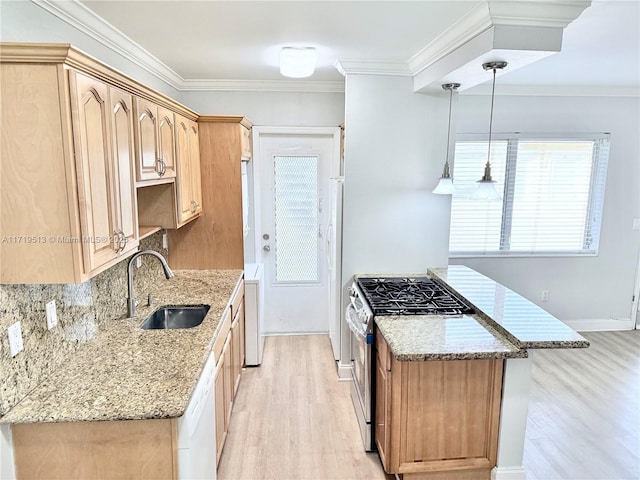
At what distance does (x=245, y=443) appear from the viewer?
2.75 metres

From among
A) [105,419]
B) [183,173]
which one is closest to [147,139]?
[183,173]

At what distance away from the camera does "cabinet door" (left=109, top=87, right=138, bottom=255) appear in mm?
1741

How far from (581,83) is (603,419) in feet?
9.81

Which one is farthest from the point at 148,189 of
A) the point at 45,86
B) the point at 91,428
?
the point at 91,428

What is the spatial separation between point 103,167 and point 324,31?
147 centimetres

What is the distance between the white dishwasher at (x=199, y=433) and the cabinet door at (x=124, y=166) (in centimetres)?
70

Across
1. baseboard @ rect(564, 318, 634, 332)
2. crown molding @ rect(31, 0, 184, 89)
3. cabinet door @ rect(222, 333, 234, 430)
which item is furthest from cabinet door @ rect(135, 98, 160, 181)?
baseboard @ rect(564, 318, 634, 332)

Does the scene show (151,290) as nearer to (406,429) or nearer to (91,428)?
(91,428)

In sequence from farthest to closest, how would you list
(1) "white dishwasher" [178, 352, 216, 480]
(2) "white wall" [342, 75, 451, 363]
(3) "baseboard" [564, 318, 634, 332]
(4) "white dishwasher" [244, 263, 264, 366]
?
1. (3) "baseboard" [564, 318, 634, 332]
2. (4) "white dishwasher" [244, 263, 264, 366]
3. (2) "white wall" [342, 75, 451, 363]
4. (1) "white dishwasher" [178, 352, 216, 480]

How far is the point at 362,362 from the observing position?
272 cm

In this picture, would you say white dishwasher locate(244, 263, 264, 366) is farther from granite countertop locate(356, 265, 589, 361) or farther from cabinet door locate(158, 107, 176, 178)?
granite countertop locate(356, 265, 589, 361)

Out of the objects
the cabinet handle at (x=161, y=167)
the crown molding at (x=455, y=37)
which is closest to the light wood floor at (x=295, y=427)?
the cabinet handle at (x=161, y=167)

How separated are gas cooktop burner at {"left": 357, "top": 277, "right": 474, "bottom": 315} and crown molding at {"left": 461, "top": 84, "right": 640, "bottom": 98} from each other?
213cm

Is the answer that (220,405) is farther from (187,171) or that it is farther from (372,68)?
(372,68)
